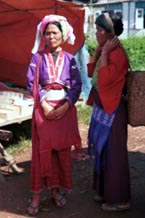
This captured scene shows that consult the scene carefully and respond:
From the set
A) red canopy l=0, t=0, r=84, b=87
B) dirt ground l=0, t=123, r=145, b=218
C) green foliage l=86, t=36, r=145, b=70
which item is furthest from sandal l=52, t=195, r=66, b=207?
green foliage l=86, t=36, r=145, b=70

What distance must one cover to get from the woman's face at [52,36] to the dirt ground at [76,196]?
1.40 m

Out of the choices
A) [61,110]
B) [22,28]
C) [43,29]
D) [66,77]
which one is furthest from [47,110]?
[22,28]

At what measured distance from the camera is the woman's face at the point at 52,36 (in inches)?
144

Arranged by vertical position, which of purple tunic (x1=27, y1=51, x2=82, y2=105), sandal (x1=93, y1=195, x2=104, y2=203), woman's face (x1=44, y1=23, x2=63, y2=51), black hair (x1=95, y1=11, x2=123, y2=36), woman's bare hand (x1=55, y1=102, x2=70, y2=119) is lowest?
sandal (x1=93, y1=195, x2=104, y2=203)

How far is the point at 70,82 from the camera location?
3.81 metres

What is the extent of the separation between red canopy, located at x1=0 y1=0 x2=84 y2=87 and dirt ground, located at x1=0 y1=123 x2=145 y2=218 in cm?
252

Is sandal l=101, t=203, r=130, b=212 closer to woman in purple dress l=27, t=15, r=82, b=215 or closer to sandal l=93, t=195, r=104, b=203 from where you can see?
sandal l=93, t=195, r=104, b=203

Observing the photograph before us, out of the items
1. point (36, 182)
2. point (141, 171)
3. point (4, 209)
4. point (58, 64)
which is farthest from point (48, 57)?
point (141, 171)

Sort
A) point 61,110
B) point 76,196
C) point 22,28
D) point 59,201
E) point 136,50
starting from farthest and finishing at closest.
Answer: point 136,50 < point 22,28 < point 76,196 < point 59,201 < point 61,110

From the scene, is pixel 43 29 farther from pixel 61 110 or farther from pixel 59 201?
pixel 59 201

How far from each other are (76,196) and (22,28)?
386 centimetres

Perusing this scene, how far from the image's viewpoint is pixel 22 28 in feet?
24.3

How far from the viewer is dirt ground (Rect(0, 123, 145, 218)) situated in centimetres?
390

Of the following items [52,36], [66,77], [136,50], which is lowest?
[136,50]
